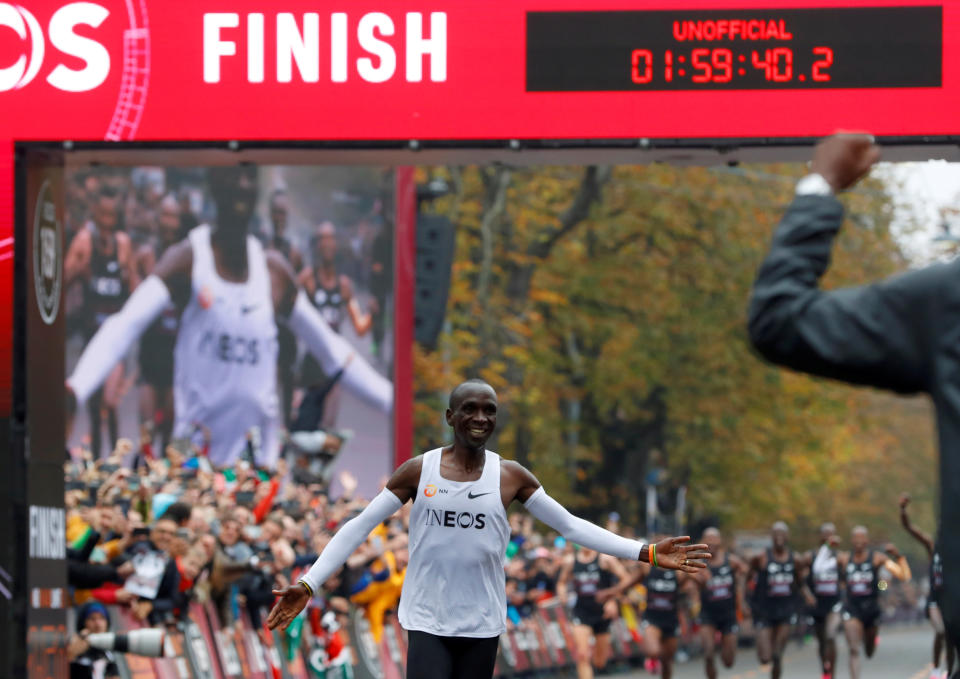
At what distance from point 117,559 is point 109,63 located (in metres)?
4.23

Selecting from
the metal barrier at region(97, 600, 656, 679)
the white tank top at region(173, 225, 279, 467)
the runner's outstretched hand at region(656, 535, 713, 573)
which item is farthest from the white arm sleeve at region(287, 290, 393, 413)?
the runner's outstretched hand at region(656, 535, 713, 573)

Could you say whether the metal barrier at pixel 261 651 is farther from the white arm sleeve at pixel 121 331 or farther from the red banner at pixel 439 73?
the white arm sleeve at pixel 121 331

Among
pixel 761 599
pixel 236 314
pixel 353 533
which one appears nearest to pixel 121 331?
pixel 236 314

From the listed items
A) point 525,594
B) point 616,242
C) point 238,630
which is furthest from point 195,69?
point 616,242

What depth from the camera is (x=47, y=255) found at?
41.7 ft

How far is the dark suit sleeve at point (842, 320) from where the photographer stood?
10.8ft

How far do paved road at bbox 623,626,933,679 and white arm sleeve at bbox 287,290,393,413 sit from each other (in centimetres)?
586

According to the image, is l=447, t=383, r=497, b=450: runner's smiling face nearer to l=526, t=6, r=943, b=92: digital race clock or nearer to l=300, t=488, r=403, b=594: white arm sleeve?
l=300, t=488, r=403, b=594: white arm sleeve

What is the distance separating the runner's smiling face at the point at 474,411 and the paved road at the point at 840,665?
21539 millimetres

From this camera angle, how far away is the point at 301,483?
27188 mm

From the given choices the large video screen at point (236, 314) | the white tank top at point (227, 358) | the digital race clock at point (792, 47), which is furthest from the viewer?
the white tank top at point (227, 358)

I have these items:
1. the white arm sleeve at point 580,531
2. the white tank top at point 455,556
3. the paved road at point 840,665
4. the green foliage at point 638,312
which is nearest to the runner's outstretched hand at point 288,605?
the white tank top at point 455,556

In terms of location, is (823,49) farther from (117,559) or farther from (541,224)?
(541,224)

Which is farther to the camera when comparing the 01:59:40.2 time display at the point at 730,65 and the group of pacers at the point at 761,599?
the group of pacers at the point at 761,599
